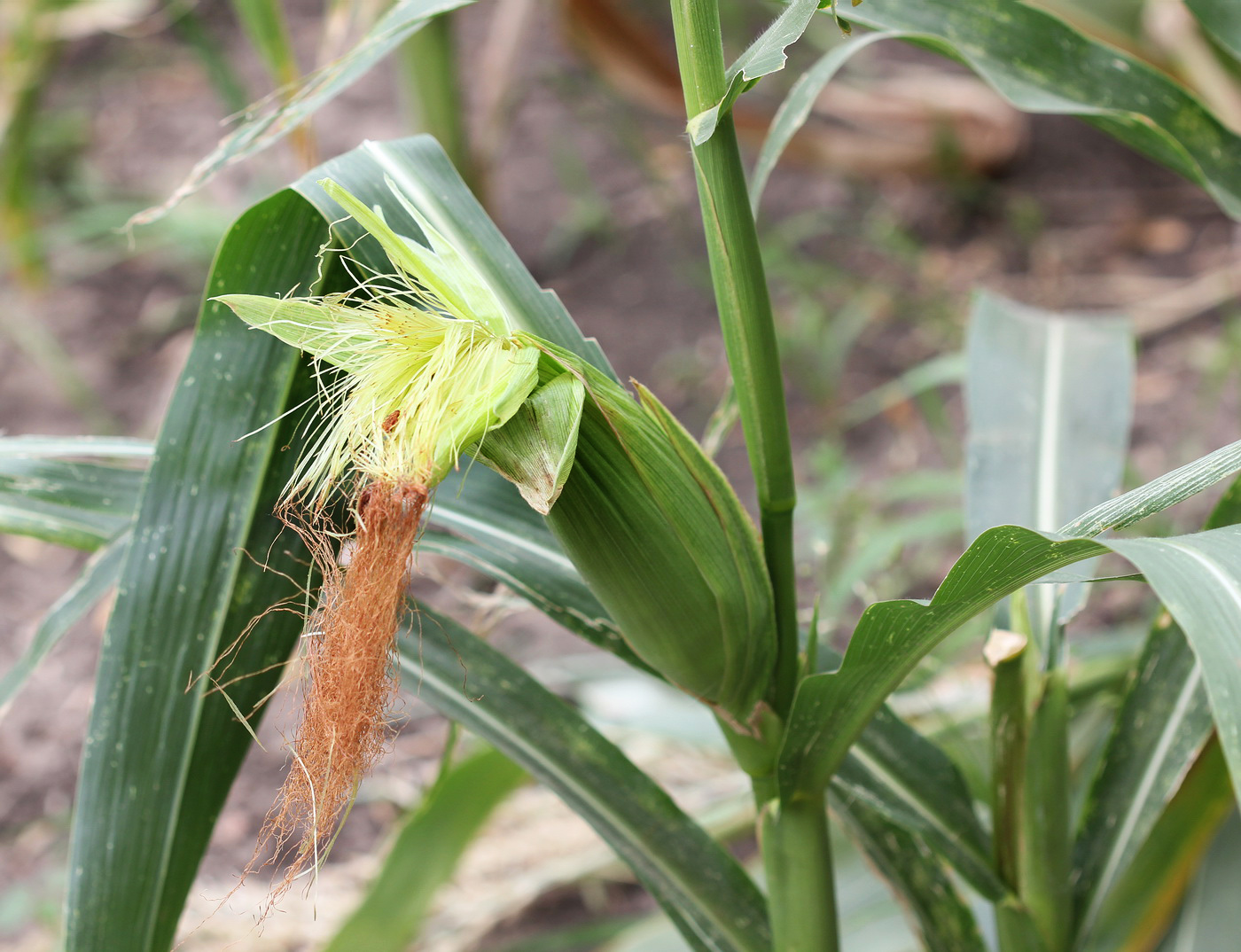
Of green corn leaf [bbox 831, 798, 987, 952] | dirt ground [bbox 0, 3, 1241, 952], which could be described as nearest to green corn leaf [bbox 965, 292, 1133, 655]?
green corn leaf [bbox 831, 798, 987, 952]

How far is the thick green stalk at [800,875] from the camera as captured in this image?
44 centimetres

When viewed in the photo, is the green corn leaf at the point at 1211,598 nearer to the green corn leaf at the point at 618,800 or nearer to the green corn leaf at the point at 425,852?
the green corn leaf at the point at 618,800

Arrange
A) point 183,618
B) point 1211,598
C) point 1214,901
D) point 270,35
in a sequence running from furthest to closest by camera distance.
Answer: point 270,35 → point 1214,901 → point 183,618 → point 1211,598

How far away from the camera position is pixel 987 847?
1.62ft

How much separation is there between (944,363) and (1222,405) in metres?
0.71

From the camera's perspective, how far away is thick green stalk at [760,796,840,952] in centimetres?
44

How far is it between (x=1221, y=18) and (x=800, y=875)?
52 cm

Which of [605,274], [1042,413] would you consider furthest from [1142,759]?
[605,274]

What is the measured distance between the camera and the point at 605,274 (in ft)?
6.19

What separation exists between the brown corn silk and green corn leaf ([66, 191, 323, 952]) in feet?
Answer: 0.36

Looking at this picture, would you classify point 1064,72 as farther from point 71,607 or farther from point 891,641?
point 71,607

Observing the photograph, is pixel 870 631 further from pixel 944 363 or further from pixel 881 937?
pixel 944 363

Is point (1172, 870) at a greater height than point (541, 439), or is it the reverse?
point (541, 439)

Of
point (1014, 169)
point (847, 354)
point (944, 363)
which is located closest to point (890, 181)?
point (1014, 169)
